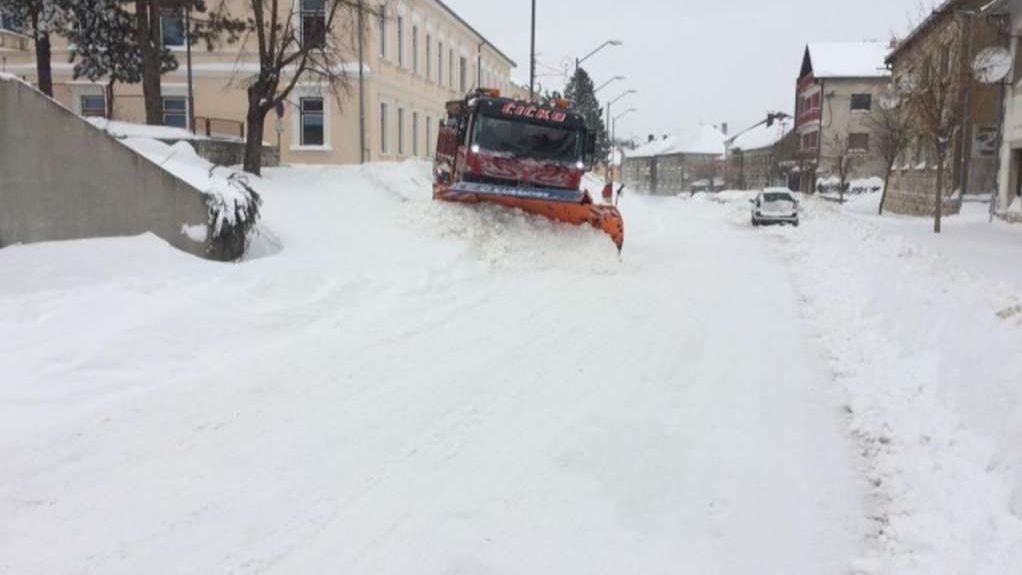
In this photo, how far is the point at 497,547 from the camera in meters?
4.48

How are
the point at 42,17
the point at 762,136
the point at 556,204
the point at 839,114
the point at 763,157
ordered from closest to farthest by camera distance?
the point at 556,204
the point at 42,17
the point at 839,114
the point at 763,157
the point at 762,136

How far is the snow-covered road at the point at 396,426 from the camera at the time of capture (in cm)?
453

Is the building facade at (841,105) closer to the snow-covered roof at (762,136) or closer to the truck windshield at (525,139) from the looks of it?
the snow-covered roof at (762,136)

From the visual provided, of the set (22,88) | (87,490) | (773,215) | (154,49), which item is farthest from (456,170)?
(773,215)

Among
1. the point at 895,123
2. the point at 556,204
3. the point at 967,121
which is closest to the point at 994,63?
the point at 967,121

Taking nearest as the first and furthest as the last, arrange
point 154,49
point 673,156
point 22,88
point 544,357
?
point 544,357
point 22,88
point 154,49
point 673,156

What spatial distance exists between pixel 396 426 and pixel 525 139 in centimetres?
1263

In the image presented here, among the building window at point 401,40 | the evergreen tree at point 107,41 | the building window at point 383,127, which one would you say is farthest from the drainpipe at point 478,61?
the evergreen tree at point 107,41

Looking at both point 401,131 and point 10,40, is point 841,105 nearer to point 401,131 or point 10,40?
point 401,131

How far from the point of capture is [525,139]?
18203 mm

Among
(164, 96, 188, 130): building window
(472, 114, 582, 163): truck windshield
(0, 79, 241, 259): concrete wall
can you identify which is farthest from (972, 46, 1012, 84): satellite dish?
(164, 96, 188, 130): building window

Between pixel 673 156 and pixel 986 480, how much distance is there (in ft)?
442

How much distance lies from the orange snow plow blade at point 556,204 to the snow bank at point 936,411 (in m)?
5.22

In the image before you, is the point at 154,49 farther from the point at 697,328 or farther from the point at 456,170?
the point at 697,328
